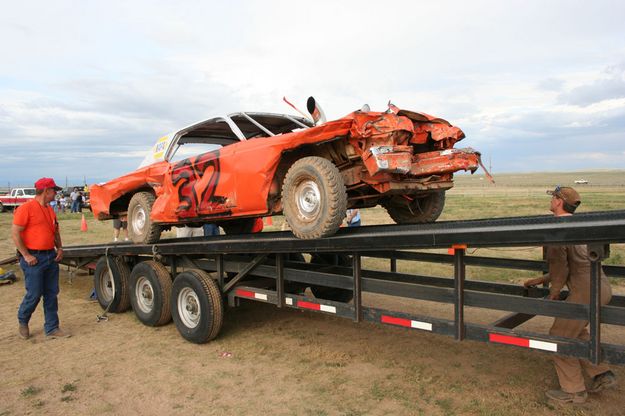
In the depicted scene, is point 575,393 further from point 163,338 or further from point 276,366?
point 163,338

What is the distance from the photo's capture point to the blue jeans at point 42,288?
573cm

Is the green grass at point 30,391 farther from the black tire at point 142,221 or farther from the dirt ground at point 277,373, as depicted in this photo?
the black tire at point 142,221

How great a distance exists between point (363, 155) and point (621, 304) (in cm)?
245

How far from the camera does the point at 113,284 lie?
683 centimetres

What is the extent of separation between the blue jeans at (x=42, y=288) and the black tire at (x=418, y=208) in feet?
13.3

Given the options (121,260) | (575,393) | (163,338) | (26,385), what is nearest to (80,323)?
(121,260)

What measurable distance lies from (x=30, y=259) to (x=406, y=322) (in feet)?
14.1

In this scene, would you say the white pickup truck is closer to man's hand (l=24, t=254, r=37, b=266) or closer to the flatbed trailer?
the flatbed trailer

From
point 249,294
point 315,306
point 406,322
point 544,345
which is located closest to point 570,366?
point 544,345

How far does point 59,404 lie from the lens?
4.08 meters

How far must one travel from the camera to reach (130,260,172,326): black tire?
6.03 meters

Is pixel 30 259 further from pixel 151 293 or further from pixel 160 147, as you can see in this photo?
pixel 160 147

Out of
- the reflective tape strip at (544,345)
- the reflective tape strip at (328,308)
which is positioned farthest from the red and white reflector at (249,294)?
the reflective tape strip at (544,345)

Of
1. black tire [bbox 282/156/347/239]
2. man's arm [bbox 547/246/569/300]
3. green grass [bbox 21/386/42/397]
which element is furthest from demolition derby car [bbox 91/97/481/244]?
green grass [bbox 21/386/42/397]
